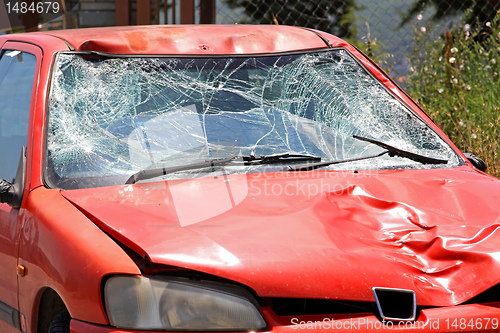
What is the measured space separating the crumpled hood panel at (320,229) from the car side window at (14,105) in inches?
22.4

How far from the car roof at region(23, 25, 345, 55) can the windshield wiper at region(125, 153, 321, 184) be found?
0.73m

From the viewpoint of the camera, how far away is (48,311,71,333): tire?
219 centimetres

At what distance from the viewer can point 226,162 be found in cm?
265

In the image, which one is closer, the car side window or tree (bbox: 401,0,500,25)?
the car side window

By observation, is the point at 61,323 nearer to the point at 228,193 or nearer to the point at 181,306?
the point at 181,306

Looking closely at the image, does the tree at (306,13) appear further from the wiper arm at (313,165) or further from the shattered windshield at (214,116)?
the wiper arm at (313,165)

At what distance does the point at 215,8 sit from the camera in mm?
8742

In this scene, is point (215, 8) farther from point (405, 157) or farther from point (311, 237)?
point (311, 237)

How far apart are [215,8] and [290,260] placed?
23.6 ft

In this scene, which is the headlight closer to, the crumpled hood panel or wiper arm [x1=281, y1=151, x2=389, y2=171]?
the crumpled hood panel

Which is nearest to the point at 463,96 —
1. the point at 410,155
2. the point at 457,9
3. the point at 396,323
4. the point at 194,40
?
the point at 410,155

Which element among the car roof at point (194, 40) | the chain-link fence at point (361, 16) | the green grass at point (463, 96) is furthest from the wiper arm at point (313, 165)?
the chain-link fence at point (361, 16)

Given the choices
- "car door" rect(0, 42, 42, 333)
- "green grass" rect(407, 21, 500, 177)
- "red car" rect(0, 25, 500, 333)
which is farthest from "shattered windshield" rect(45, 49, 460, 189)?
"green grass" rect(407, 21, 500, 177)

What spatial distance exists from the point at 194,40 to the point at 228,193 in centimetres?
111
